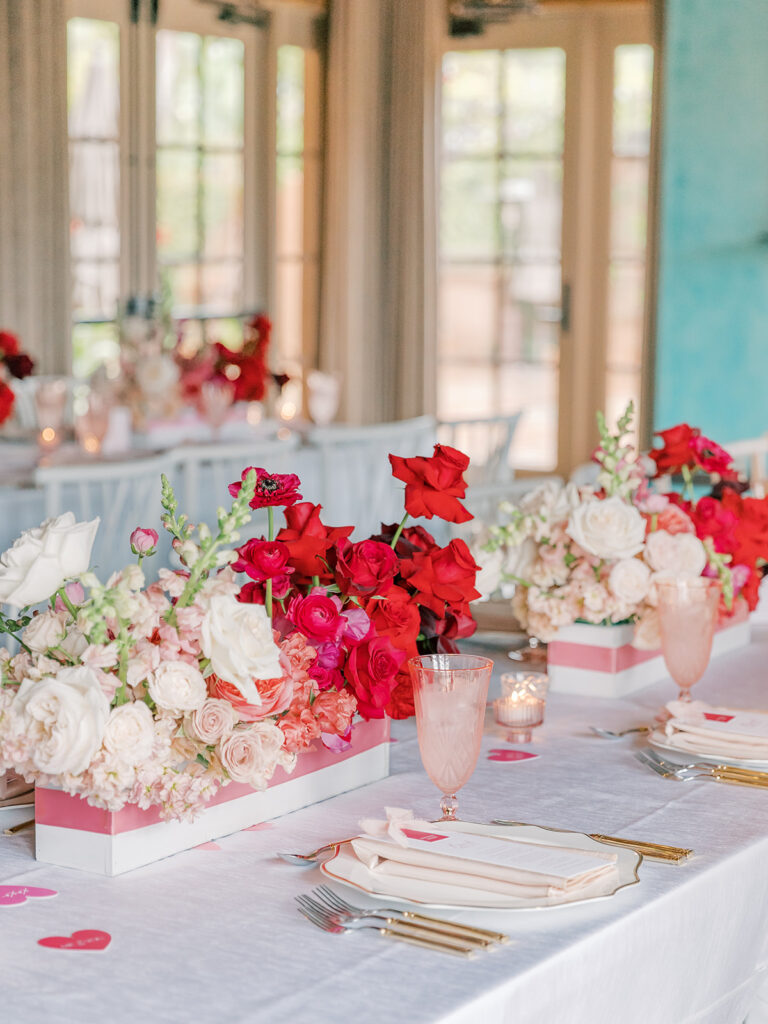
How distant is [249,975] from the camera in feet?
3.19

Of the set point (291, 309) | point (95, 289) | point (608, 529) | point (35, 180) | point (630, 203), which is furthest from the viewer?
point (291, 309)

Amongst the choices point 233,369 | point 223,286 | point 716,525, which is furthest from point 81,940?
point 223,286

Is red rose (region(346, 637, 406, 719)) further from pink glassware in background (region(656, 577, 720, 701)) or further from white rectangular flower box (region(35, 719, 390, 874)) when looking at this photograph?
pink glassware in background (region(656, 577, 720, 701))

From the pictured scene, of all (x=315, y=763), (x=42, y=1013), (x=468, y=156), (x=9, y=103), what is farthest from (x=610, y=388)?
(x=42, y=1013)

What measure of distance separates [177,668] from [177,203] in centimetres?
518

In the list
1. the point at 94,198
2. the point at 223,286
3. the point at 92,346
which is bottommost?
the point at 92,346

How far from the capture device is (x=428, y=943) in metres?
1.02

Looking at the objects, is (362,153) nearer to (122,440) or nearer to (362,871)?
(122,440)

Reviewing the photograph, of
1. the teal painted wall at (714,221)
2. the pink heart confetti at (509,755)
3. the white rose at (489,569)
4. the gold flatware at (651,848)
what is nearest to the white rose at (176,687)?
the gold flatware at (651,848)

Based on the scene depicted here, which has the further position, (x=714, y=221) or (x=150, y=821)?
(x=714, y=221)

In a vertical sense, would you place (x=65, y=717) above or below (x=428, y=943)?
above

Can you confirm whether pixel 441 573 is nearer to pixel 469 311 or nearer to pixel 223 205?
pixel 223 205

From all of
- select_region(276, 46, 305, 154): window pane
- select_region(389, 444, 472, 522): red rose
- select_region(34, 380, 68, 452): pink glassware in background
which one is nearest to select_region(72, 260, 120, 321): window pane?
select_region(276, 46, 305, 154): window pane

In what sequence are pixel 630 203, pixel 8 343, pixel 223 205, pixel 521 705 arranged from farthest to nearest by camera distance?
pixel 630 203 → pixel 223 205 → pixel 8 343 → pixel 521 705
